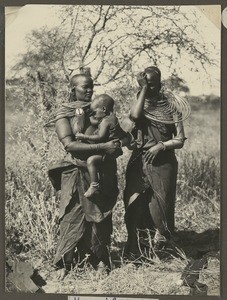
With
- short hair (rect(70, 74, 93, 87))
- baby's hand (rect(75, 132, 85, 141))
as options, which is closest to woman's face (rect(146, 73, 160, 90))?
short hair (rect(70, 74, 93, 87))

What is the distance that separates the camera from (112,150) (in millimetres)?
4539

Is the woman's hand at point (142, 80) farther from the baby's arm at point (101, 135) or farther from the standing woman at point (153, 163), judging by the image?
the baby's arm at point (101, 135)

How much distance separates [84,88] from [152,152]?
1.63 feet

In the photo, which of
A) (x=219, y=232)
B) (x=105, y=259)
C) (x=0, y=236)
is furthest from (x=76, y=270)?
(x=219, y=232)

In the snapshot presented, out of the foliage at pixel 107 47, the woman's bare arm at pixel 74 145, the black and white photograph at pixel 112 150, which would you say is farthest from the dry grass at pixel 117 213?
the foliage at pixel 107 47

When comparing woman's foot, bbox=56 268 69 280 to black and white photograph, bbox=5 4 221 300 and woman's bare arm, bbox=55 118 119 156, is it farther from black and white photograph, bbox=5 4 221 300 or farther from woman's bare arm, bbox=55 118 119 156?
woman's bare arm, bbox=55 118 119 156

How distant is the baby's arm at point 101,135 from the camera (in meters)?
4.52

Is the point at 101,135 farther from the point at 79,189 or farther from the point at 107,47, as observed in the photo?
the point at 107,47

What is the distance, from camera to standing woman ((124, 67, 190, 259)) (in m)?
4.55

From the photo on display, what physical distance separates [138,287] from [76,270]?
351 millimetres

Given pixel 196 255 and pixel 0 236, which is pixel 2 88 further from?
pixel 196 255

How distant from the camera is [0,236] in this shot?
4773 mm

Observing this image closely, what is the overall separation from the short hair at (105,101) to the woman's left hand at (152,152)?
304 mm

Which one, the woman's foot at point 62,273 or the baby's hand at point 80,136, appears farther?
the woman's foot at point 62,273
